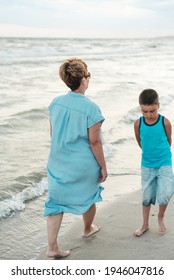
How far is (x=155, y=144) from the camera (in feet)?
13.1

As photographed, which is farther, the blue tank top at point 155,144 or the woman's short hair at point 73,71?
the blue tank top at point 155,144

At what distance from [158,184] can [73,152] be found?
3.06 ft

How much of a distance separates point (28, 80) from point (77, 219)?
14.1 m

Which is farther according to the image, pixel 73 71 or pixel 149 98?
pixel 149 98

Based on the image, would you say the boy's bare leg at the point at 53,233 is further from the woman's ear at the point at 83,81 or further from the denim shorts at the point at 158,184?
the woman's ear at the point at 83,81

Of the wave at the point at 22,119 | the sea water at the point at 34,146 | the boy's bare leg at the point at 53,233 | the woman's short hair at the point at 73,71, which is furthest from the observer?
the wave at the point at 22,119

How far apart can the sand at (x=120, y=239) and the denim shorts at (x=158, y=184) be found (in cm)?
36

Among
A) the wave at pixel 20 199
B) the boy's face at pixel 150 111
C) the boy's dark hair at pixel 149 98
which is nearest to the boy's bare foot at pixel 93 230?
the wave at pixel 20 199

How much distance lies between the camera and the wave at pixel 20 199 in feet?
16.6

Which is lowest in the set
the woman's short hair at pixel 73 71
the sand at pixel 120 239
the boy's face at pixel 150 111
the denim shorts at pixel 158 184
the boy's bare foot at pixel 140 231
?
the sand at pixel 120 239

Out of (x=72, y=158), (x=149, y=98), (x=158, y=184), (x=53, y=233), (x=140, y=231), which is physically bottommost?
(x=140, y=231)

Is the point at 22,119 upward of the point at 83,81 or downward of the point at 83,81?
downward

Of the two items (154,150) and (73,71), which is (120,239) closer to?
(154,150)

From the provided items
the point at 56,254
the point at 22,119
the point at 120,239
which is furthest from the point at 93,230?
→ the point at 22,119
